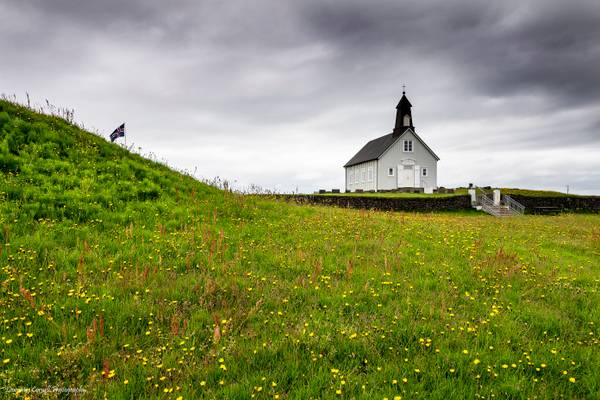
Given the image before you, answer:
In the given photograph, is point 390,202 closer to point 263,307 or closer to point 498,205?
point 498,205

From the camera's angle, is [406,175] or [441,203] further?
[406,175]

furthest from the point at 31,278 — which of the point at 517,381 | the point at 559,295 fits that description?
the point at 559,295

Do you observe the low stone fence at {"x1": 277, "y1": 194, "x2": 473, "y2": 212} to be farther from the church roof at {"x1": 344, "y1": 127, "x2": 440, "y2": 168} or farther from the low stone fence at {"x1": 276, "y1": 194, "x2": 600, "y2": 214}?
the church roof at {"x1": 344, "y1": 127, "x2": 440, "y2": 168}

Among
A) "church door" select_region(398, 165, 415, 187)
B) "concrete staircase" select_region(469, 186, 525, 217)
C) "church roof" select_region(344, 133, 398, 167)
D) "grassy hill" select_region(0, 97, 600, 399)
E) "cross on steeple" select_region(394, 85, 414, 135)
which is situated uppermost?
"cross on steeple" select_region(394, 85, 414, 135)

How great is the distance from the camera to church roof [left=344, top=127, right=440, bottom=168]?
2125 inches

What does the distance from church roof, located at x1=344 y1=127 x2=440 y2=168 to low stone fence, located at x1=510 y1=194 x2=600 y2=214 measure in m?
15.9

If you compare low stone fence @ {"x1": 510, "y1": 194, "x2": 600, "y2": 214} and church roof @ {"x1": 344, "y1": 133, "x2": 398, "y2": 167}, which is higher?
church roof @ {"x1": 344, "y1": 133, "x2": 398, "y2": 167}

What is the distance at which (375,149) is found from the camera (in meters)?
58.2

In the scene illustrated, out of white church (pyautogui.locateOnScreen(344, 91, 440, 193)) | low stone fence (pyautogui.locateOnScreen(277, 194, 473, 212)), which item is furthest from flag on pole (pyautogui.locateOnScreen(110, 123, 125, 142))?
white church (pyautogui.locateOnScreen(344, 91, 440, 193))

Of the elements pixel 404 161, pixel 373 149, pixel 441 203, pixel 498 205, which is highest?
pixel 373 149

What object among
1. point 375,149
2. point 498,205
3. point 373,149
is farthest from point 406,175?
point 498,205

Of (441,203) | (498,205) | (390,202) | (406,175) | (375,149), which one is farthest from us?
(375,149)

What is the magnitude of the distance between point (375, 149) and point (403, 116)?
6.25 meters

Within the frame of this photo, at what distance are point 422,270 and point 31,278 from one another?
768 cm
